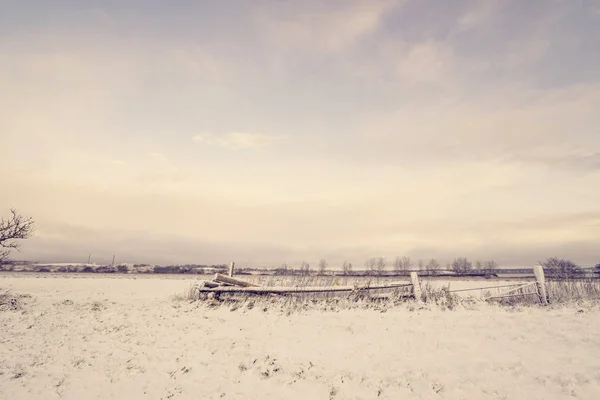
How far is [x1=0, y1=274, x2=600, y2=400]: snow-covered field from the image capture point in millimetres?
6625

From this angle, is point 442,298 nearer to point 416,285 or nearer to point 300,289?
point 416,285

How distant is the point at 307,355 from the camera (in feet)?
28.0

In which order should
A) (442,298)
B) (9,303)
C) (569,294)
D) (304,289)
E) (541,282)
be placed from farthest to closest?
(569,294) < (304,289) < (541,282) < (442,298) < (9,303)

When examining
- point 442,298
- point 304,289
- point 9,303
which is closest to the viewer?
point 9,303

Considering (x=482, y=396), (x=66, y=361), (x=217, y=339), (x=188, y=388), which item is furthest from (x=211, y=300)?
(x=482, y=396)

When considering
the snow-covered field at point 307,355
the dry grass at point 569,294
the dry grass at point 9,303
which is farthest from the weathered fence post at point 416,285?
the dry grass at point 9,303

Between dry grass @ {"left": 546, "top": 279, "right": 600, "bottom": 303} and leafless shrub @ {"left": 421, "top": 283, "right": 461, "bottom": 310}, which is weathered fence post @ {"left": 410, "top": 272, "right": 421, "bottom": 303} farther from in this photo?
dry grass @ {"left": 546, "top": 279, "right": 600, "bottom": 303}

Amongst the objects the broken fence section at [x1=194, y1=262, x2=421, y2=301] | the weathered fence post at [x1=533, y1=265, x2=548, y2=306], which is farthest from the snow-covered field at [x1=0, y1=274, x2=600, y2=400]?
the broken fence section at [x1=194, y1=262, x2=421, y2=301]

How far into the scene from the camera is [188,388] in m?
6.94

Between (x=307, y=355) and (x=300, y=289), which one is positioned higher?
(x=300, y=289)

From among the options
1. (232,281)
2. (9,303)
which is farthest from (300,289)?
(9,303)

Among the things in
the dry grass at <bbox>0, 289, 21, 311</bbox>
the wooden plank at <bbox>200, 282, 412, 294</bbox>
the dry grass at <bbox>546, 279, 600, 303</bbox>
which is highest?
the wooden plank at <bbox>200, 282, 412, 294</bbox>

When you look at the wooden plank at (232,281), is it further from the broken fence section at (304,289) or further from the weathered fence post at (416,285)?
the weathered fence post at (416,285)

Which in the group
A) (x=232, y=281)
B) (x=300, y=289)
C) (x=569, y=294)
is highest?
(x=232, y=281)
